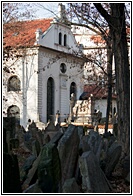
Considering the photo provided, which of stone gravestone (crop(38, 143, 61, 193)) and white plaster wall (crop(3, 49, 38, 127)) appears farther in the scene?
white plaster wall (crop(3, 49, 38, 127))

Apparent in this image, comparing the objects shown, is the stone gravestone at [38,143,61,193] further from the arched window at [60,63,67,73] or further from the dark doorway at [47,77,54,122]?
the arched window at [60,63,67,73]

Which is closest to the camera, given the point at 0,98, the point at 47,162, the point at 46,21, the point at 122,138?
the point at 47,162

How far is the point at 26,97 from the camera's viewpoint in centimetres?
4262

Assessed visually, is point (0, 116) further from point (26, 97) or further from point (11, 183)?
point (26, 97)

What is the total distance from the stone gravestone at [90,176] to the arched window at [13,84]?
3871cm

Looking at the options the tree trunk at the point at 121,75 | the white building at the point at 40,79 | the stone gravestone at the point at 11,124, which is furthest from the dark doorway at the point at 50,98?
the tree trunk at the point at 121,75

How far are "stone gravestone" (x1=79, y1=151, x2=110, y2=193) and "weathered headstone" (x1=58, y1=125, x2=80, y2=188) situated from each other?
0.50 m

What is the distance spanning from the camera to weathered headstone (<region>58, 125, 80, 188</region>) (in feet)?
18.9

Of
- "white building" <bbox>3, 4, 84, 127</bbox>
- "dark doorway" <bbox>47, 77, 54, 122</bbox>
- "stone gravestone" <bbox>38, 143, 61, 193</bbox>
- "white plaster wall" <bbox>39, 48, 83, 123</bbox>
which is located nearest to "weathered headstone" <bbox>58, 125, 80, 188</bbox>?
"stone gravestone" <bbox>38, 143, 61, 193</bbox>

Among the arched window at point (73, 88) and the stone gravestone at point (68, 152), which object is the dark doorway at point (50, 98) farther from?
the stone gravestone at point (68, 152)

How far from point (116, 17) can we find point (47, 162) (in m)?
4.56

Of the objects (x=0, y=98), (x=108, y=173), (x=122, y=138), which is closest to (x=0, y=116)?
(x=0, y=98)

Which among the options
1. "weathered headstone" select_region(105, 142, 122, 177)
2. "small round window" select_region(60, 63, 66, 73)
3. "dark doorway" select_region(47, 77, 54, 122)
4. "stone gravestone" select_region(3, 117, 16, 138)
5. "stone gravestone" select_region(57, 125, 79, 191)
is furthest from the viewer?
"small round window" select_region(60, 63, 66, 73)

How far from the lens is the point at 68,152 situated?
5.87 m
